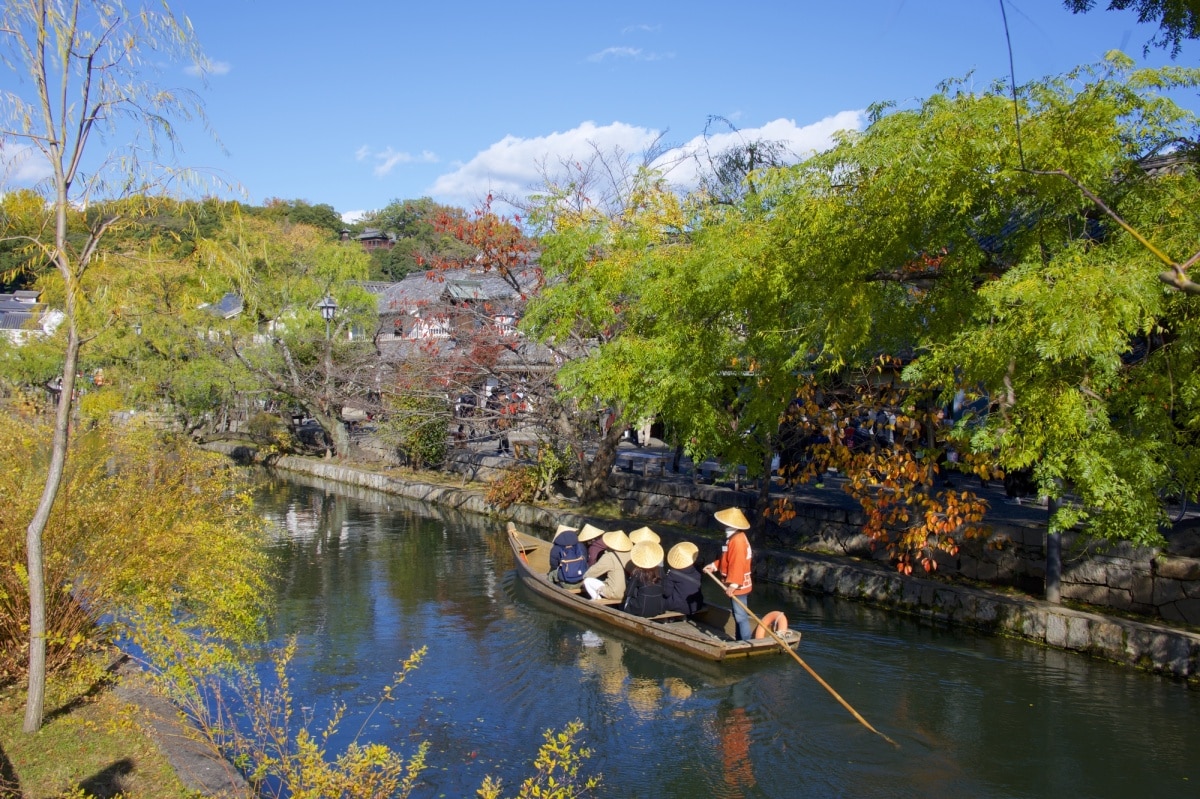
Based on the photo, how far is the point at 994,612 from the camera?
1124 cm

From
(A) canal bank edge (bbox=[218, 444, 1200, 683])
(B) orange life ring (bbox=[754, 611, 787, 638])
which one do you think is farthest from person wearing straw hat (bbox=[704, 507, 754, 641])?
(A) canal bank edge (bbox=[218, 444, 1200, 683])

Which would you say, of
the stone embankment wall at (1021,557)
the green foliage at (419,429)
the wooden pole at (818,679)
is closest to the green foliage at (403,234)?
the green foliage at (419,429)

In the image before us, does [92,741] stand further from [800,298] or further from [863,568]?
[863,568]

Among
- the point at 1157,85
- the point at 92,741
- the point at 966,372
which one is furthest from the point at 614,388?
the point at 92,741

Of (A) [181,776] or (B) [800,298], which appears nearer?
(A) [181,776]

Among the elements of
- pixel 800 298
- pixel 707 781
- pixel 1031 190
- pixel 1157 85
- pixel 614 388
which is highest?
pixel 1157 85

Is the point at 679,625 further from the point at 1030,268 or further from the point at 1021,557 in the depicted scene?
the point at 1030,268

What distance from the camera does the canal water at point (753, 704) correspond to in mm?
7566

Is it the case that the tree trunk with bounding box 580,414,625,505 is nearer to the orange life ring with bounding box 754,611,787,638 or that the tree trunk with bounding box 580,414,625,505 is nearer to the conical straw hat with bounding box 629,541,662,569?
the conical straw hat with bounding box 629,541,662,569

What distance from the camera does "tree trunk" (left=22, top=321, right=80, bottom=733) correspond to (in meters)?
5.99

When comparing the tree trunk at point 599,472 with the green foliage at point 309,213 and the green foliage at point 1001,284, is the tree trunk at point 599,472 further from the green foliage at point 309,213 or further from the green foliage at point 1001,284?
the green foliage at point 309,213

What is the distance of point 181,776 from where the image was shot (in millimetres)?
5777

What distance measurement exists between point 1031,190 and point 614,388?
623 cm

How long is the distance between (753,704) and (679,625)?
5.93 ft
